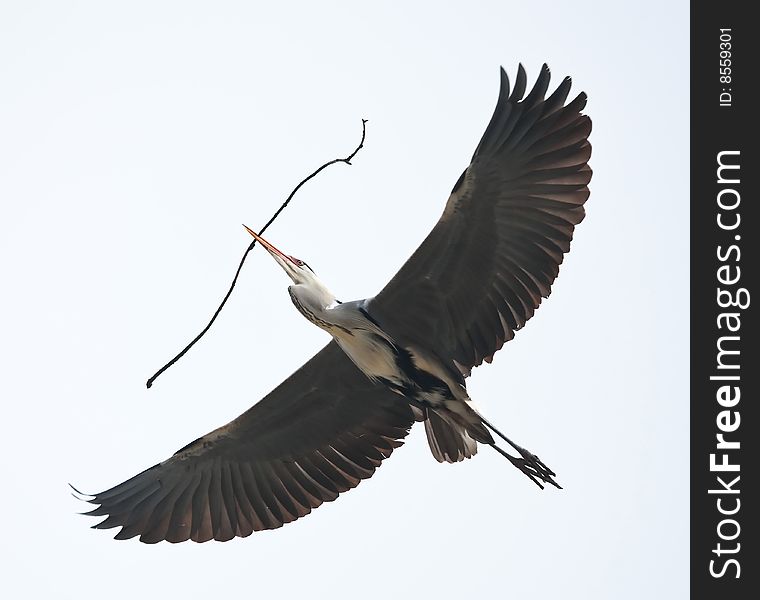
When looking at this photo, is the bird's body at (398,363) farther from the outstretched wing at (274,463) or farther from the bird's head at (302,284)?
the outstretched wing at (274,463)

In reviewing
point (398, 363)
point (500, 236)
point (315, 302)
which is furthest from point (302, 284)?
point (500, 236)

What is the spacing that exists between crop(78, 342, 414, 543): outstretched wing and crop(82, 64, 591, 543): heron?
0.01 meters

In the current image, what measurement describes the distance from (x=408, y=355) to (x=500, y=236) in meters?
1.15

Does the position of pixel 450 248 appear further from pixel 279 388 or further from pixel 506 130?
pixel 279 388

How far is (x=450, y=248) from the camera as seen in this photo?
10.8 meters

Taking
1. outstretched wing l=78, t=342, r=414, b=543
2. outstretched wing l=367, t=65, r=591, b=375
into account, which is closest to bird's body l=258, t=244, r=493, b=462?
outstretched wing l=367, t=65, r=591, b=375

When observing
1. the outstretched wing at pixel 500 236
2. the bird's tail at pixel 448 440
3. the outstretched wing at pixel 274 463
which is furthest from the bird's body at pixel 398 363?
the outstretched wing at pixel 274 463

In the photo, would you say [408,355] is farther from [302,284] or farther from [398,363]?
[302,284]

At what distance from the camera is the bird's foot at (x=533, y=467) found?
10703mm

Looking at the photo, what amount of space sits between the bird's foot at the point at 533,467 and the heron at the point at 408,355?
1 centimetres

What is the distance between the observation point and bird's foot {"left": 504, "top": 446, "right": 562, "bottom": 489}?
1070cm

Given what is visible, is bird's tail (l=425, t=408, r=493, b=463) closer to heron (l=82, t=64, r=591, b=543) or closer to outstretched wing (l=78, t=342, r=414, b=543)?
heron (l=82, t=64, r=591, b=543)

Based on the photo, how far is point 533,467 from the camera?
10.7m
